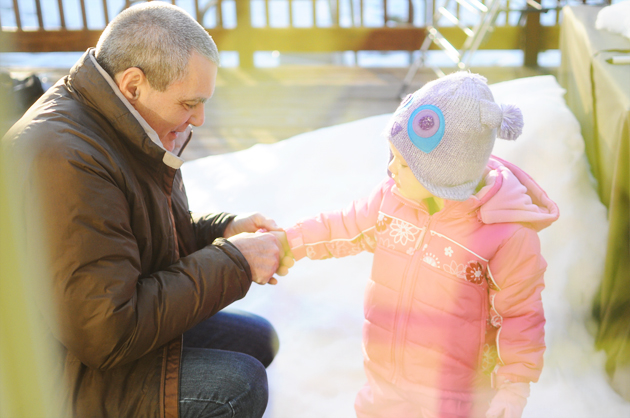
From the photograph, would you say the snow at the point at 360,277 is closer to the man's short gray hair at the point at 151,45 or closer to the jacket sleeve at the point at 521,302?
the jacket sleeve at the point at 521,302

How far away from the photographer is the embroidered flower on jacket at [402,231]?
4.10ft

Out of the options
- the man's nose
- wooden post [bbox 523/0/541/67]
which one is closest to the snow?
the man's nose

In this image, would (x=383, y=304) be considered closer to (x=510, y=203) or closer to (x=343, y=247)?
(x=343, y=247)

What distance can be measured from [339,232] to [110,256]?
613mm

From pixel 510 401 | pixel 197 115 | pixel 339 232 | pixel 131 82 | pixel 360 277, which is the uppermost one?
pixel 131 82

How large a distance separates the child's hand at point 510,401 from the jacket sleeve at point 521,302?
0.05 feet

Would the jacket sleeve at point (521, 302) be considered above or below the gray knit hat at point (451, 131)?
below

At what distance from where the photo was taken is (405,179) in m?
1.19

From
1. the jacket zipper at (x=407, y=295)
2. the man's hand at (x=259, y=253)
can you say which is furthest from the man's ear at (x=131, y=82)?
the jacket zipper at (x=407, y=295)

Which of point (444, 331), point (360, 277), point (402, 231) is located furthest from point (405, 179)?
point (360, 277)

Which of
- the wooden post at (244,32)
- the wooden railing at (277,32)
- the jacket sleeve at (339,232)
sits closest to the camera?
the jacket sleeve at (339,232)

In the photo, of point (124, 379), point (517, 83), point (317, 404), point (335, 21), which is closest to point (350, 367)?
point (317, 404)

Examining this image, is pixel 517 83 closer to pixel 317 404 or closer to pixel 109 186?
pixel 317 404

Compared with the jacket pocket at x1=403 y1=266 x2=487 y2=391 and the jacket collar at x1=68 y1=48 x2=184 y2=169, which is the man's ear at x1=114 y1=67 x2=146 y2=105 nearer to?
the jacket collar at x1=68 y1=48 x2=184 y2=169
